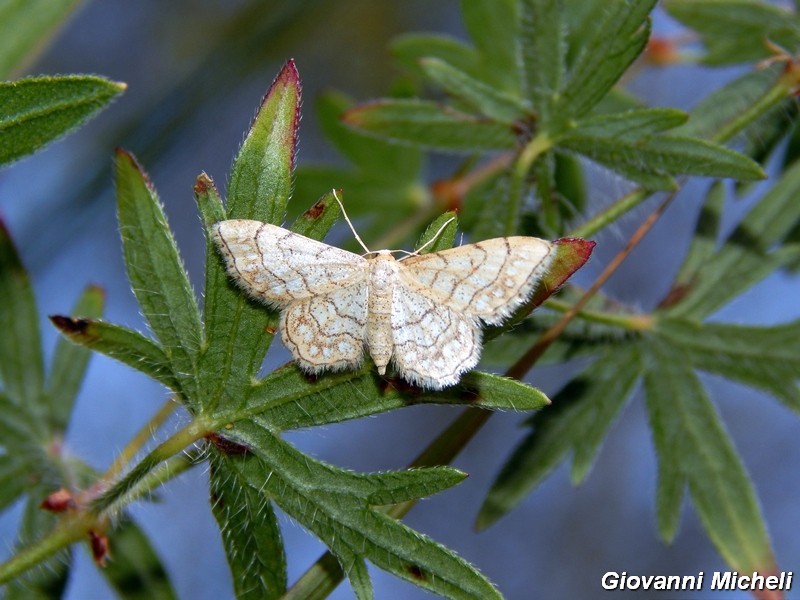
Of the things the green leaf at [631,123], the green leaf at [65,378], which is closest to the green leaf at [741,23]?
the green leaf at [631,123]

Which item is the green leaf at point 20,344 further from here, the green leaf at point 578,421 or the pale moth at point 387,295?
the green leaf at point 578,421

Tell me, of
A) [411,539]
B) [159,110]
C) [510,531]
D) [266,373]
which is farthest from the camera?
[510,531]

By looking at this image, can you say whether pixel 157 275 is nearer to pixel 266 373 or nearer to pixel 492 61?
pixel 266 373


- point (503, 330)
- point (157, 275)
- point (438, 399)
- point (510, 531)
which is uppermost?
point (157, 275)

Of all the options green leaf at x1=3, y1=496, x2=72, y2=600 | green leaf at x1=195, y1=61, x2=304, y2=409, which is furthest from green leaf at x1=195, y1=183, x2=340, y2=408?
green leaf at x1=3, y1=496, x2=72, y2=600

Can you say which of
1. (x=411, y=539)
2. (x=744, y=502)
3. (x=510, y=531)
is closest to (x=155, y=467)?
(x=411, y=539)

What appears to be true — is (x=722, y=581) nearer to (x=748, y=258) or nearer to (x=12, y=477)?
(x=748, y=258)

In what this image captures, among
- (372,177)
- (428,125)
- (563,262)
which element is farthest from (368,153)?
(563,262)
